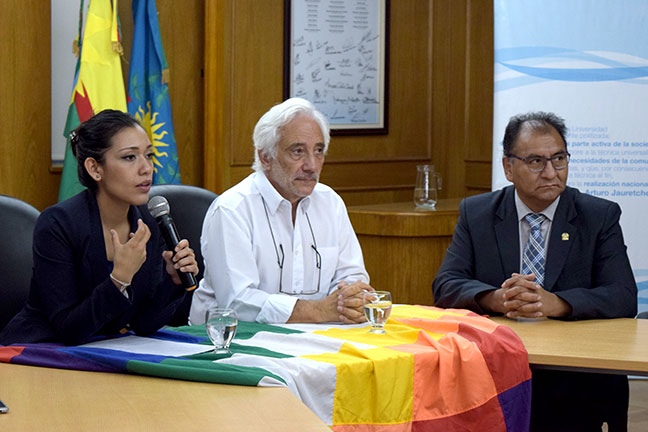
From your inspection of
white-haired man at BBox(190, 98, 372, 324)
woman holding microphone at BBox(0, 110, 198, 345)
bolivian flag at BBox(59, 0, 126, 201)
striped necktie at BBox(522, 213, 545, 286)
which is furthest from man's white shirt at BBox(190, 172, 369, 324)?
bolivian flag at BBox(59, 0, 126, 201)

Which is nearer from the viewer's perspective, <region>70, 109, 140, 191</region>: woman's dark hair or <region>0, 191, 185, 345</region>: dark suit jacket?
<region>0, 191, 185, 345</region>: dark suit jacket

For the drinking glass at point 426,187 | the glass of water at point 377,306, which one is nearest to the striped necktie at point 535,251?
the glass of water at point 377,306

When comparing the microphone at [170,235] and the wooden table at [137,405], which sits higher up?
the microphone at [170,235]

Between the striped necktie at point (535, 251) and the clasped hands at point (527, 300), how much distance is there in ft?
0.73

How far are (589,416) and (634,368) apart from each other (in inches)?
23.5

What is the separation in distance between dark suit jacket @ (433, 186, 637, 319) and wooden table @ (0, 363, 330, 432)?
126 centimetres

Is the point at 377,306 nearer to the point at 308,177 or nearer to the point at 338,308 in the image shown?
the point at 338,308

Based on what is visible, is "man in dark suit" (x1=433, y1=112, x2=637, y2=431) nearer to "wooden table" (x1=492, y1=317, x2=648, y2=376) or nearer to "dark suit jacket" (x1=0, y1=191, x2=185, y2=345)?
"wooden table" (x1=492, y1=317, x2=648, y2=376)

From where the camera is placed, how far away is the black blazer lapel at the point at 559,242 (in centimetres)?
299

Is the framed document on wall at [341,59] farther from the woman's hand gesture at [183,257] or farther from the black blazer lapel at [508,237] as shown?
the woman's hand gesture at [183,257]

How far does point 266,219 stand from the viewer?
2908 mm

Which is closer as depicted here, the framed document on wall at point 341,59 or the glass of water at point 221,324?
the glass of water at point 221,324

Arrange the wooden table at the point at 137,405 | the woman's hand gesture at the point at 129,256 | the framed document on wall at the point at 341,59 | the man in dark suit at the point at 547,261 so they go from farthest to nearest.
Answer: the framed document on wall at the point at 341,59 → the man in dark suit at the point at 547,261 → the woman's hand gesture at the point at 129,256 → the wooden table at the point at 137,405

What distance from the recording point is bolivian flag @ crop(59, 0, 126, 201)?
4457 mm
